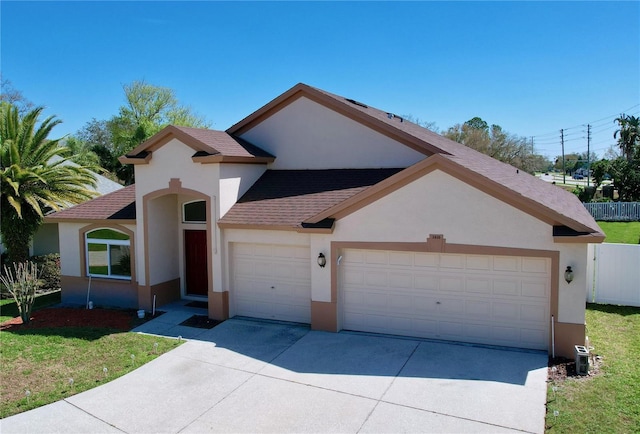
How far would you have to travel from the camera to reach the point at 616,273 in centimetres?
1510

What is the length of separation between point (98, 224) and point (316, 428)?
11.7 metres

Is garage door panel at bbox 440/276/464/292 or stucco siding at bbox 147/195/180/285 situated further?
stucco siding at bbox 147/195/180/285

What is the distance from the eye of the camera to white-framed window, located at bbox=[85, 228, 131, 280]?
668 inches

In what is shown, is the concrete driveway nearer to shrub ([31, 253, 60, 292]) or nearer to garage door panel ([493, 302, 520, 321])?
garage door panel ([493, 302, 520, 321])

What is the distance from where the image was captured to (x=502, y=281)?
11.7 m

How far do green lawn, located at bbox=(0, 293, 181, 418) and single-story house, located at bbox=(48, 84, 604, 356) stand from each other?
253 centimetres

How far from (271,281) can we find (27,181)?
11484 millimetres

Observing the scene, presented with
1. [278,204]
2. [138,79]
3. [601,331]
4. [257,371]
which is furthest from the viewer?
[138,79]

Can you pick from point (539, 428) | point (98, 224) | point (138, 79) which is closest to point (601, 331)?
point (539, 428)

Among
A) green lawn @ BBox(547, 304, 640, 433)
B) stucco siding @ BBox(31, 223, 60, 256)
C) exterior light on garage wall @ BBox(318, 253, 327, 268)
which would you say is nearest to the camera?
green lawn @ BBox(547, 304, 640, 433)

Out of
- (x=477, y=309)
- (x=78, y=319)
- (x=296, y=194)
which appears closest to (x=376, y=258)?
(x=477, y=309)

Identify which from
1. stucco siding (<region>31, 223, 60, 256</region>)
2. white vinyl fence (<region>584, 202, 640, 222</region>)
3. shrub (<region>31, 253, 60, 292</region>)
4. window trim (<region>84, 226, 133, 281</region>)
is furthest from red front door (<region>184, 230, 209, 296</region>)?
white vinyl fence (<region>584, 202, 640, 222</region>)

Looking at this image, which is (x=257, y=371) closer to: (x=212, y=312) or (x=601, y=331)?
(x=212, y=312)

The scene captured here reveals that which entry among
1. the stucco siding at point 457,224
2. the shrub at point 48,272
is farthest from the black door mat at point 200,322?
the shrub at point 48,272
